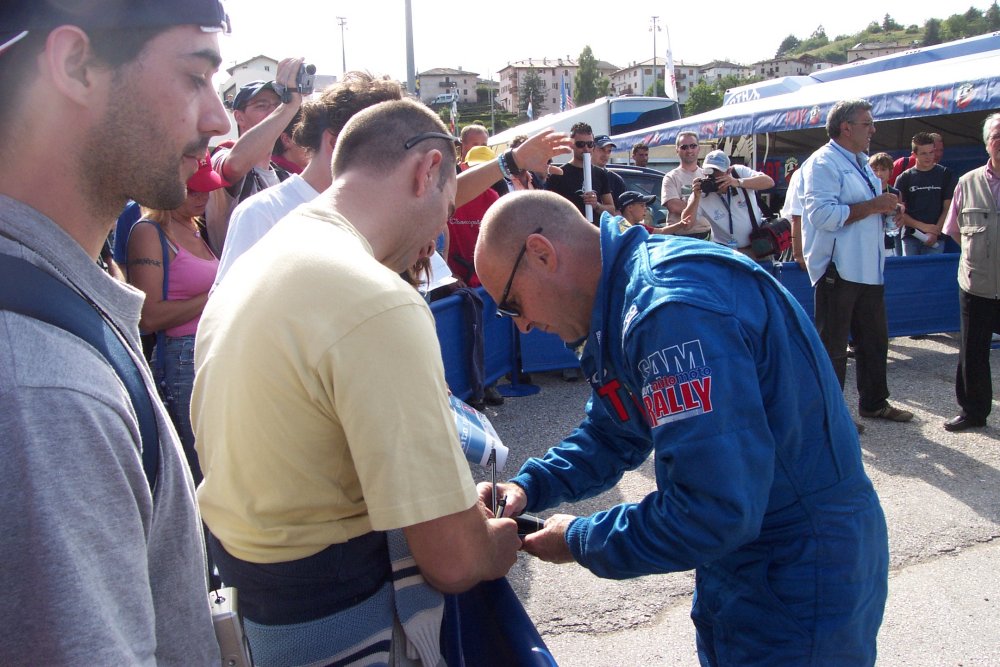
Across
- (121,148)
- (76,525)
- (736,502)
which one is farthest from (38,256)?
(736,502)

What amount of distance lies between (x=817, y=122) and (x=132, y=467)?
39.9 feet

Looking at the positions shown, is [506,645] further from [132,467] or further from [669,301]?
[132,467]

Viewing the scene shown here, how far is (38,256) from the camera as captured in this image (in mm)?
816

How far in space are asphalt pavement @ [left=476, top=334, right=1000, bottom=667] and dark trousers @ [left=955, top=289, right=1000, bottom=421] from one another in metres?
0.21

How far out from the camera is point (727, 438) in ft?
4.64

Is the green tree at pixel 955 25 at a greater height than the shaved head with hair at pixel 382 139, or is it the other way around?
the green tree at pixel 955 25

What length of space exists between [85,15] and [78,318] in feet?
1.15

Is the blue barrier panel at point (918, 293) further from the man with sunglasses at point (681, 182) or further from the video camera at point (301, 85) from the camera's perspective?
the video camera at point (301, 85)

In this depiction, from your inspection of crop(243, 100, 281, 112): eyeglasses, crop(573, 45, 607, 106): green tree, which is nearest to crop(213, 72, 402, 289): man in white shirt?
crop(243, 100, 281, 112): eyeglasses

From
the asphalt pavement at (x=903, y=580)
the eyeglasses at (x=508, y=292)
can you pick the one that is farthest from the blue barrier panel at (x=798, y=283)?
the eyeglasses at (x=508, y=292)

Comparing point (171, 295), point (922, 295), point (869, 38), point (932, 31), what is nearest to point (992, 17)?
point (932, 31)

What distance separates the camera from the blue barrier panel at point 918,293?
24.2 ft

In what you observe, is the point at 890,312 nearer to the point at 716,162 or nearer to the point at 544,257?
the point at 716,162

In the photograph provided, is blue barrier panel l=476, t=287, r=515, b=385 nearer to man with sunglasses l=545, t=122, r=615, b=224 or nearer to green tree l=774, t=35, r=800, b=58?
man with sunglasses l=545, t=122, r=615, b=224
